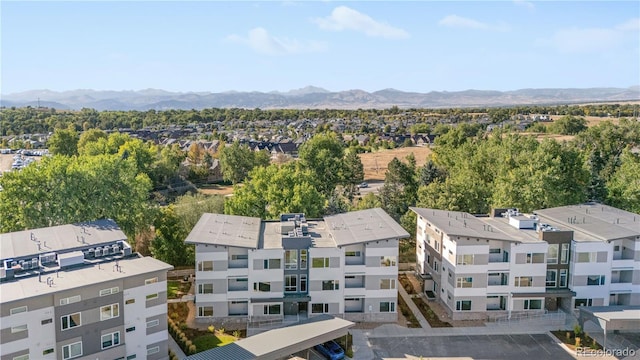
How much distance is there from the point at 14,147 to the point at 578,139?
131816 mm

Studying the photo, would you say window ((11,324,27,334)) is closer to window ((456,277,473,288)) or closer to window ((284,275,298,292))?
window ((284,275,298,292))

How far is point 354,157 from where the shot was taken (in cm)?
7412

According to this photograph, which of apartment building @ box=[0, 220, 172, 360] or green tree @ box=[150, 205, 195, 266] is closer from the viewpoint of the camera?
apartment building @ box=[0, 220, 172, 360]

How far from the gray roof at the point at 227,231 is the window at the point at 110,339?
26.5 ft

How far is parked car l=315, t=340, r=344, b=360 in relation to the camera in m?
29.5

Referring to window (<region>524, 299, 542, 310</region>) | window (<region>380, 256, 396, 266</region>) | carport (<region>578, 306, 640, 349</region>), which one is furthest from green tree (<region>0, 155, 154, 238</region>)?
carport (<region>578, 306, 640, 349</region>)

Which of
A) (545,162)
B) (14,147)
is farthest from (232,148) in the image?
(14,147)

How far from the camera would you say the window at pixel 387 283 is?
114 ft

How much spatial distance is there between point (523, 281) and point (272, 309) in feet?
59.6

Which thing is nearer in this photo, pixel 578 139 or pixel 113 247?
pixel 113 247

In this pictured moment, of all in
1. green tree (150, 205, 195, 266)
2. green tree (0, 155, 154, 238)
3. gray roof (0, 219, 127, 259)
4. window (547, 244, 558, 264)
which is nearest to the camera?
gray roof (0, 219, 127, 259)

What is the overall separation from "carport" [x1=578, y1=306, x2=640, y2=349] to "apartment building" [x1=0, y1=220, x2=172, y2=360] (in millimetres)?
26998

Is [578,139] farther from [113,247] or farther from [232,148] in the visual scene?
[113,247]

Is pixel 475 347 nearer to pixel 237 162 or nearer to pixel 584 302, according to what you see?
A: pixel 584 302
